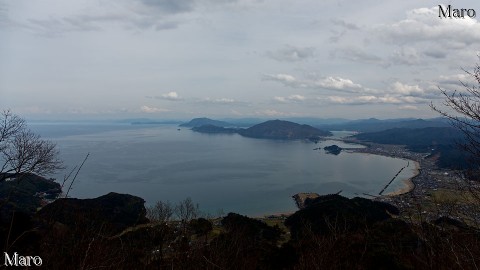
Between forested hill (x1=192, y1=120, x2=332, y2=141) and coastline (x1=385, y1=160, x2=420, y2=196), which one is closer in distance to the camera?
coastline (x1=385, y1=160, x2=420, y2=196)

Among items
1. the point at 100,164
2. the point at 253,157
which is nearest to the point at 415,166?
the point at 253,157

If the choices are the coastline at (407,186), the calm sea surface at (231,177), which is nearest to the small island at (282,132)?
the calm sea surface at (231,177)

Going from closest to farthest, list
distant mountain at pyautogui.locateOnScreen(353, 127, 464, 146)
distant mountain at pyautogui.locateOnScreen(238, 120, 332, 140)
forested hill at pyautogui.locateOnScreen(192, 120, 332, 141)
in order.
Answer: distant mountain at pyautogui.locateOnScreen(353, 127, 464, 146), forested hill at pyautogui.locateOnScreen(192, 120, 332, 141), distant mountain at pyautogui.locateOnScreen(238, 120, 332, 140)

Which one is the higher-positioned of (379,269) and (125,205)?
(379,269)

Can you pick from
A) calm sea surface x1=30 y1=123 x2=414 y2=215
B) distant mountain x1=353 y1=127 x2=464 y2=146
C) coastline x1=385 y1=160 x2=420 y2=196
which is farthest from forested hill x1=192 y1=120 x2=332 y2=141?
coastline x1=385 y1=160 x2=420 y2=196

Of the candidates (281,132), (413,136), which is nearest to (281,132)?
(281,132)

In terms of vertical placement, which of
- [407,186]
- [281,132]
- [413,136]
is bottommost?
[407,186]

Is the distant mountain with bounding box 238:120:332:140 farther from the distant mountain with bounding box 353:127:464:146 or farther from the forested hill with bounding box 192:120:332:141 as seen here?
the distant mountain with bounding box 353:127:464:146

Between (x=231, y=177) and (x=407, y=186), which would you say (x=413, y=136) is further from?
(x=231, y=177)

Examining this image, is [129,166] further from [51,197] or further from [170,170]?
[51,197]
